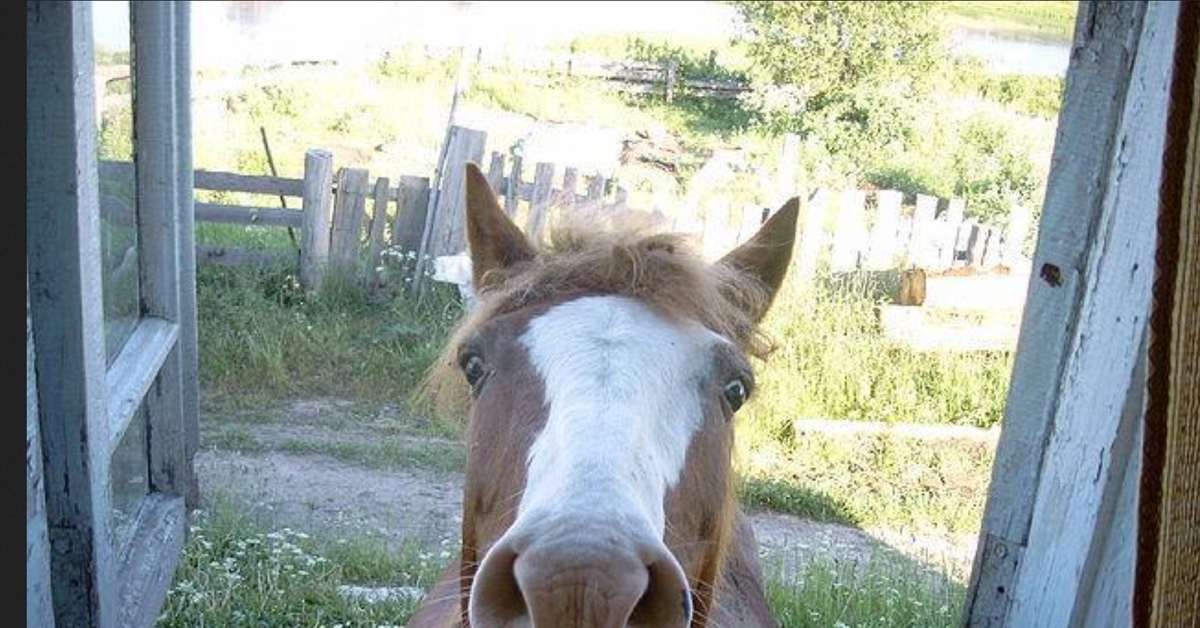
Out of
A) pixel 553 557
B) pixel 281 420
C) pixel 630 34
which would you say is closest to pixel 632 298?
pixel 553 557

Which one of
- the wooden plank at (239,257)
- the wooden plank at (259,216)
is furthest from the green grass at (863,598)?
the wooden plank at (259,216)

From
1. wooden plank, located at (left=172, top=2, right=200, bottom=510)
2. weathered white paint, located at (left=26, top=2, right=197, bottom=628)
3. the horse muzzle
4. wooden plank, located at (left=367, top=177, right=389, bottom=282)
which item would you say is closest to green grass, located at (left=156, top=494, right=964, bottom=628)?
wooden plank, located at (left=172, top=2, right=200, bottom=510)

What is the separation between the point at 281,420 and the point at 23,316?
19.0ft

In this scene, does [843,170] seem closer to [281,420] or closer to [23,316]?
[281,420]

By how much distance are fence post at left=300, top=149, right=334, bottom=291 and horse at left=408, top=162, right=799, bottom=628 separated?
6.74m

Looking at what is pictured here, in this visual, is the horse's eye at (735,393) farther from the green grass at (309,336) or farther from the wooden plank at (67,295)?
the green grass at (309,336)

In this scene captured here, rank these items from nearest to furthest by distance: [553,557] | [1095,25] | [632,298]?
[553,557], [1095,25], [632,298]

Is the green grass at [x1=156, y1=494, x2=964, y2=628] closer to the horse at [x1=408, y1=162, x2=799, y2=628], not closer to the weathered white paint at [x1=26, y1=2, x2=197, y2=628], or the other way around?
the weathered white paint at [x1=26, y1=2, x2=197, y2=628]

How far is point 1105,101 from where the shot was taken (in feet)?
6.93

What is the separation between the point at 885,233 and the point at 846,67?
6.20m

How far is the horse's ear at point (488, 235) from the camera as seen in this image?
102 inches

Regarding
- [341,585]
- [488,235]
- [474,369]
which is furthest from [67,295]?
[341,585]

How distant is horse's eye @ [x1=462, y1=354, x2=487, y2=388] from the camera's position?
7.53ft

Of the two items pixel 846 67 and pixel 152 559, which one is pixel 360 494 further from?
pixel 846 67
